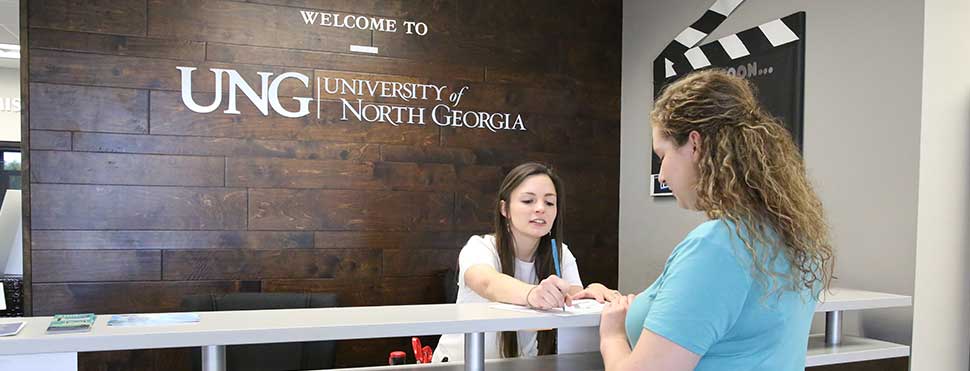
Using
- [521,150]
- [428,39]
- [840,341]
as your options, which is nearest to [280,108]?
[428,39]

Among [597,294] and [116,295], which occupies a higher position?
[597,294]

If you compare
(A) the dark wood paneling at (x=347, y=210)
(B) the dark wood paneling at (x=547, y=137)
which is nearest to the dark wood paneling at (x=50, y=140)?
(A) the dark wood paneling at (x=347, y=210)

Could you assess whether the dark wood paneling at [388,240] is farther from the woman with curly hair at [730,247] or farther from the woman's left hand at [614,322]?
the woman with curly hair at [730,247]

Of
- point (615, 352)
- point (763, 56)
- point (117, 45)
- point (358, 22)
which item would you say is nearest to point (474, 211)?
point (358, 22)

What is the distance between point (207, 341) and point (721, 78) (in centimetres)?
108

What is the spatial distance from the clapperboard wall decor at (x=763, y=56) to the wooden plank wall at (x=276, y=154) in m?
0.71

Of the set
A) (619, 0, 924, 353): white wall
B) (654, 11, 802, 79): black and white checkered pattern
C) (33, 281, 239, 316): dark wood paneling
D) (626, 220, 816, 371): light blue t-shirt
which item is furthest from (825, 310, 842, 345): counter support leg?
(33, 281, 239, 316): dark wood paneling

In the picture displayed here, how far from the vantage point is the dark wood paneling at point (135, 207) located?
3223mm

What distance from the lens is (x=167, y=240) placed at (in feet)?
11.1

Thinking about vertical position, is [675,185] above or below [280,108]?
below

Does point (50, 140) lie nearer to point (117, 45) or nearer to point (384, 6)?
point (117, 45)

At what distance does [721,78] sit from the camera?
121 centimetres

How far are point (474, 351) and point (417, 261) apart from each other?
2.21m

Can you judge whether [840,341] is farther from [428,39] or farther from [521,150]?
[428,39]
